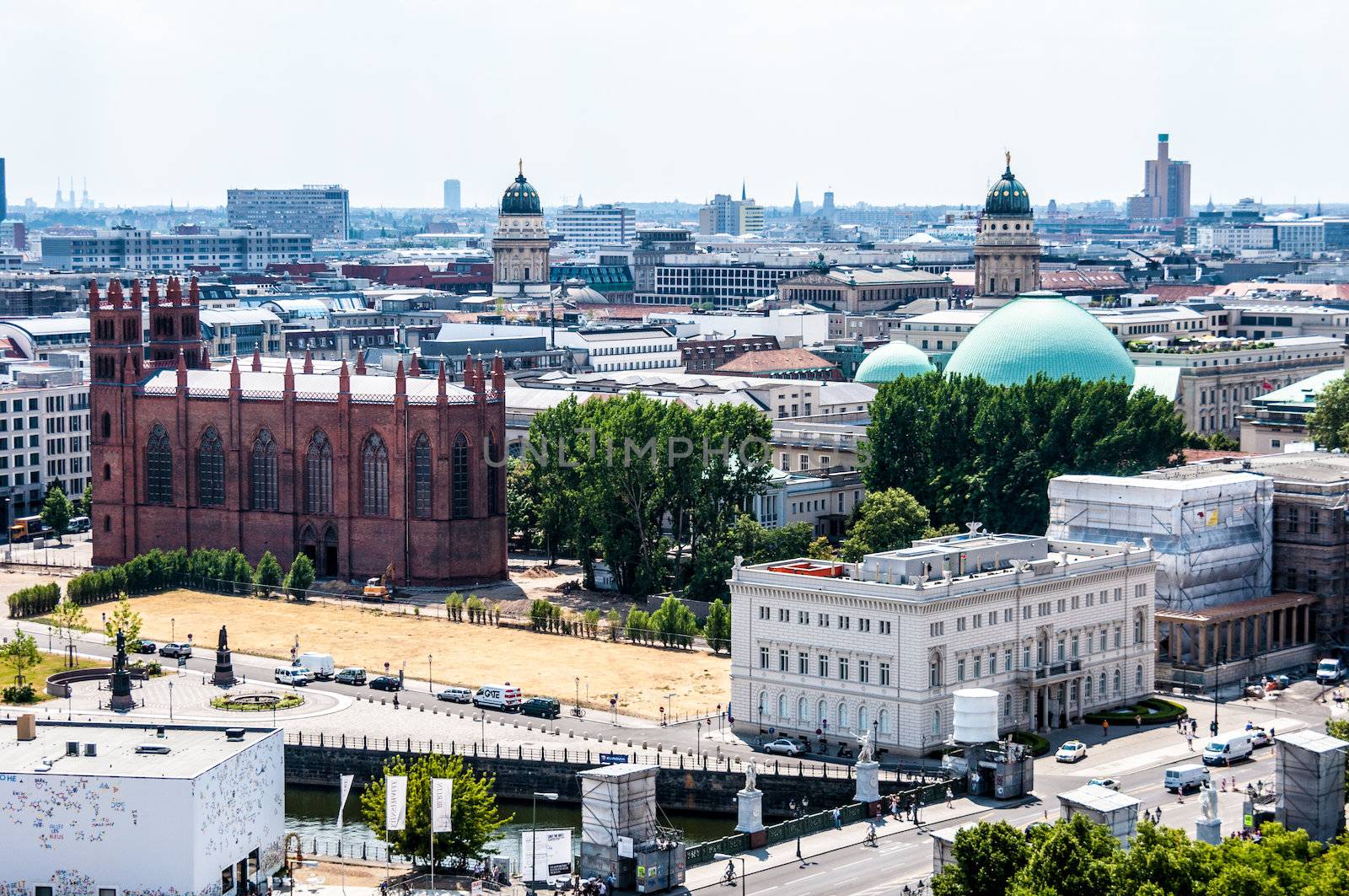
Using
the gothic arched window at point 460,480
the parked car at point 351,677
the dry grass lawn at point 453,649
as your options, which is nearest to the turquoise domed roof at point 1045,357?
the gothic arched window at point 460,480

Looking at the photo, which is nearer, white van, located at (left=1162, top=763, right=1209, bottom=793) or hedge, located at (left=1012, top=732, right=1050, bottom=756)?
white van, located at (left=1162, top=763, right=1209, bottom=793)

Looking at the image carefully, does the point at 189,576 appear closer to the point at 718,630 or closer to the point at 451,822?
the point at 718,630

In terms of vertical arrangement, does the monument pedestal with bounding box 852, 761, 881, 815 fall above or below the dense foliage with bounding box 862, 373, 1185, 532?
below

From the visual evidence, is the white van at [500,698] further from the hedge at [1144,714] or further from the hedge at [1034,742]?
the hedge at [1144,714]

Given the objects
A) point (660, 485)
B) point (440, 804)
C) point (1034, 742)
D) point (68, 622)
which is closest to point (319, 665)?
point (68, 622)

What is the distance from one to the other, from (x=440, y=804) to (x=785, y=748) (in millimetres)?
28095

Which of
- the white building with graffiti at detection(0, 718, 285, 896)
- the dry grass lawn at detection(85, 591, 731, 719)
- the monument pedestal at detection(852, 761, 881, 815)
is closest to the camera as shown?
the white building with graffiti at detection(0, 718, 285, 896)

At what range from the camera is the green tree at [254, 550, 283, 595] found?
576 feet

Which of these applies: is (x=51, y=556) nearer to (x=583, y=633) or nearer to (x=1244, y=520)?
(x=583, y=633)

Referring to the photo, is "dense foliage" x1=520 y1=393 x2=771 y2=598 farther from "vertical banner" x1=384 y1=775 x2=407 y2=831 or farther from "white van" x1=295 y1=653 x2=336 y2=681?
"vertical banner" x1=384 y1=775 x2=407 y2=831

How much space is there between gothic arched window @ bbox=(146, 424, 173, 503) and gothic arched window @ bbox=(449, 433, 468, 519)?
2510 centimetres

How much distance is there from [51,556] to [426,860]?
99700 mm

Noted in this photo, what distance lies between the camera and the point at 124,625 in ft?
524

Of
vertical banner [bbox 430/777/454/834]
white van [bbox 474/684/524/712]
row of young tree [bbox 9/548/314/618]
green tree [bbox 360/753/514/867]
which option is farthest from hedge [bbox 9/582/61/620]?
vertical banner [bbox 430/777/454/834]
